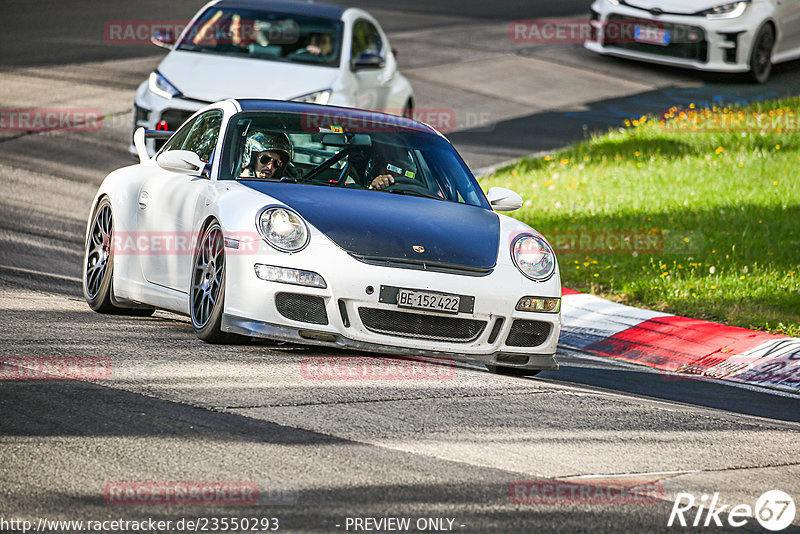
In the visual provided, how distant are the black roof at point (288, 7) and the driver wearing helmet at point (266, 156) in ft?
21.4

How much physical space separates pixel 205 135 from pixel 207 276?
1535 millimetres

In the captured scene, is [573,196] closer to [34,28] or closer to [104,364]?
[104,364]

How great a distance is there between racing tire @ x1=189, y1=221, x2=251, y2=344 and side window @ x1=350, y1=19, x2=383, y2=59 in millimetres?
7191

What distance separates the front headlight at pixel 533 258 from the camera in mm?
7336

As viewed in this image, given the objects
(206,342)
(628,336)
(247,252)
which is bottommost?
(628,336)

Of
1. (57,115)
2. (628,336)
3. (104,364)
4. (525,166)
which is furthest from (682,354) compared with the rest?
(57,115)

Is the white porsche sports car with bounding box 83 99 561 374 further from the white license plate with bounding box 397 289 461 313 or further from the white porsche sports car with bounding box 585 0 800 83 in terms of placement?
the white porsche sports car with bounding box 585 0 800 83

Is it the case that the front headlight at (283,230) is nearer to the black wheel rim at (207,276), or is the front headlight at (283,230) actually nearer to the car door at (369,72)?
the black wheel rim at (207,276)

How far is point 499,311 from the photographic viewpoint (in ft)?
23.3

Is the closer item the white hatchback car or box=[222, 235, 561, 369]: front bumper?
box=[222, 235, 561, 369]: front bumper

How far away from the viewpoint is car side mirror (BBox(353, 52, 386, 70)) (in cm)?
1409

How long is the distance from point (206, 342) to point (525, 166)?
8.93 m

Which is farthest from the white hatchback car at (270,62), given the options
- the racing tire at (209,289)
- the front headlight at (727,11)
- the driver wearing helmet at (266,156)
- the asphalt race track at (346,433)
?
the front headlight at (727,11)

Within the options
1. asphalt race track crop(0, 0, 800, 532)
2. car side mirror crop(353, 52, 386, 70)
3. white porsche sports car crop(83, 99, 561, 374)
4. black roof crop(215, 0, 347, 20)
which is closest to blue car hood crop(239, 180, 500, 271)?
white porsche sports car crop(83, 99, 561, 374)
